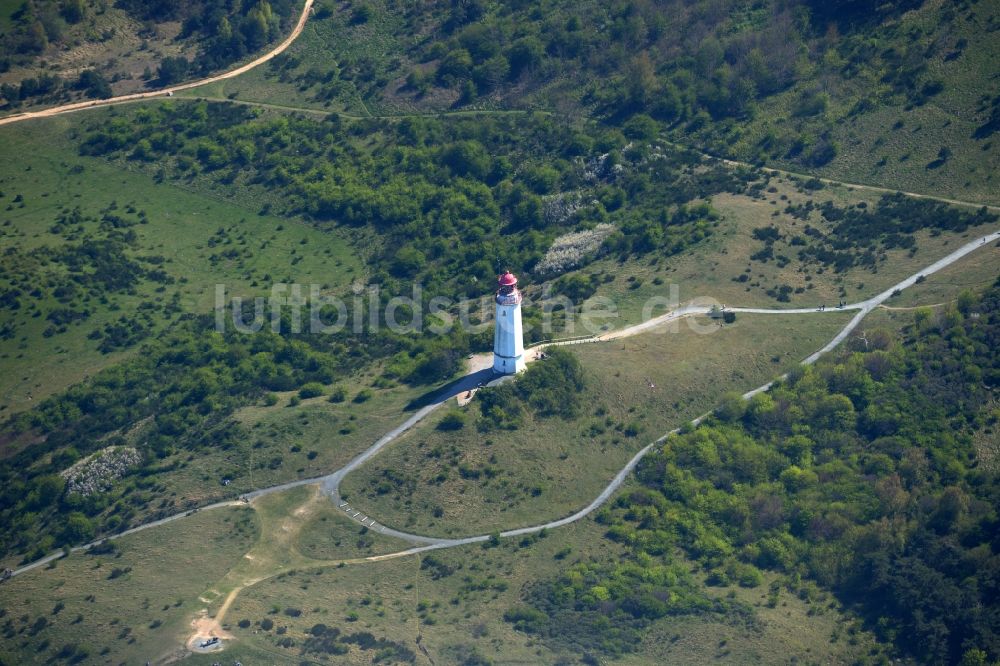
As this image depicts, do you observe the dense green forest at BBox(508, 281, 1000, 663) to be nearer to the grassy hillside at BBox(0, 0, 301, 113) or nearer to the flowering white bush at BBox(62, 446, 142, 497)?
the flowering white bush at BBox(62, 446, 142, 497)

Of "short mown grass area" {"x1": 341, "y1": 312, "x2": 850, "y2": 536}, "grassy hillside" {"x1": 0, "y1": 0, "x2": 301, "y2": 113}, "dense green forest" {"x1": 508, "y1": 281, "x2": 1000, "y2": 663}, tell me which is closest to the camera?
"dense green forest" {"x1": 508, "y1": 281, "x2": 1000, "y2": 663}

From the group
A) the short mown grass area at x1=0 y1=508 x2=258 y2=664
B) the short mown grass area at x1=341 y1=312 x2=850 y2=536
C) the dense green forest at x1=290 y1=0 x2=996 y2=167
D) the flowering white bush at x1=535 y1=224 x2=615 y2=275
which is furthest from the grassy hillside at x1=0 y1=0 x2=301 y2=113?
the short mown grass area at x1=0 y1=508 x2=258 y2=664

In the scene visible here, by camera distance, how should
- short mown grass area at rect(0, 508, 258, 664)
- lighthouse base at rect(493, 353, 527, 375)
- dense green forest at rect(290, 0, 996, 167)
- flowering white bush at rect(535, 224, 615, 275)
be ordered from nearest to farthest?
short mown grass area at rect(0, 508, 258, 664)
lighthouse base at rect(493, 353, 527, 375)
flowering white bush at rect(535, 224, 615, 275)
dense green forest at rect(290, 0, 996, 167)

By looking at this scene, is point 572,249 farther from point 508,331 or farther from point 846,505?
point 846,505

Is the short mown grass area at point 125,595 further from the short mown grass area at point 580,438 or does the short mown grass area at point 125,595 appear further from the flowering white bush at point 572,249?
the flowering white bush at point 572,249

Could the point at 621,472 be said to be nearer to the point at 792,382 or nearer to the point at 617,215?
the point at 792,382

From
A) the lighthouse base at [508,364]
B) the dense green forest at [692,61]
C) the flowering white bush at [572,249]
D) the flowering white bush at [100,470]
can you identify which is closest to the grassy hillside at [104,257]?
the flowering white bush at [100,470]

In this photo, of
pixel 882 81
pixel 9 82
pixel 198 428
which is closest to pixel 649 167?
pixel 882 81

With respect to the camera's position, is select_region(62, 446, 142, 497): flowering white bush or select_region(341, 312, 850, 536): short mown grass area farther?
select_region(62, 446, 142, 497): flowering white bush
